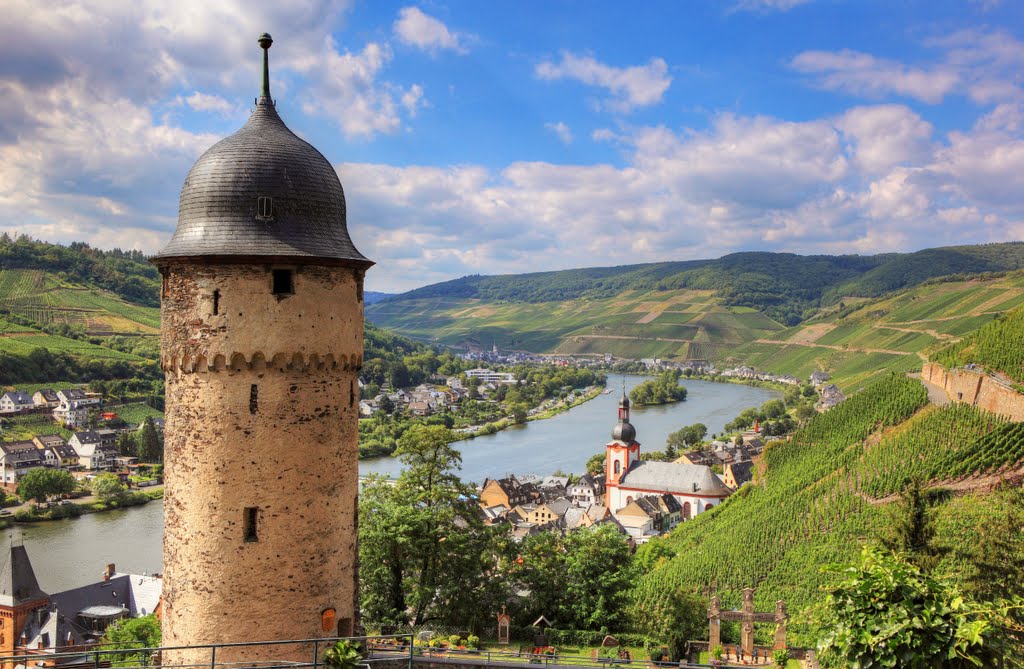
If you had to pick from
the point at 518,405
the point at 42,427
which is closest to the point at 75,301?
the point at 42,427

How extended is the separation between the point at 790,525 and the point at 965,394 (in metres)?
9.89

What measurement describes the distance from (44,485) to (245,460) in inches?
2672

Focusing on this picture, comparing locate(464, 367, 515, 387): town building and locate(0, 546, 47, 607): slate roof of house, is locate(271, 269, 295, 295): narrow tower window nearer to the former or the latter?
locate(0, 546, 47, 607): slate roof of house

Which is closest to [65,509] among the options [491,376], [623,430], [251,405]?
[623,430]

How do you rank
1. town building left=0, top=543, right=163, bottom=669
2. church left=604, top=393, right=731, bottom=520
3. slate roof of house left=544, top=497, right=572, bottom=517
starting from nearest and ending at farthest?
town building left=0, top=543, right=163, bottom=669
slate roof of house left=544, top=497, right=572, bottom=517
church left=604, top=393, right=731, bottom=520

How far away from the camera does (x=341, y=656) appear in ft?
39.0

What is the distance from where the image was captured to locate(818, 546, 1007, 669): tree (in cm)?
836

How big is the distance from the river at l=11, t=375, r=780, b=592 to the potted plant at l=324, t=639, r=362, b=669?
4115 centimetres

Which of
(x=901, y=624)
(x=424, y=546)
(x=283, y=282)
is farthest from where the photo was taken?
(x=424, y=546)

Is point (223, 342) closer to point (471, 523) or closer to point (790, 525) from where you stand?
point (471, 523)

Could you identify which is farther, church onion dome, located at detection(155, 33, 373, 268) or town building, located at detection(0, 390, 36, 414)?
town building, located at detection(0, 390, 36, 414)

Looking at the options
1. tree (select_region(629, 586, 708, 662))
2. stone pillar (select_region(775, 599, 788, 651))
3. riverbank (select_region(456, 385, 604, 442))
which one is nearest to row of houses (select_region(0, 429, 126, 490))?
riverbank (select_region(456, 385, 604, 442))

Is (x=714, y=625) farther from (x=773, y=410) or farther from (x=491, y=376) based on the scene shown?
(x=491, y=376)

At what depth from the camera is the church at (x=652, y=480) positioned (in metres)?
73.2
